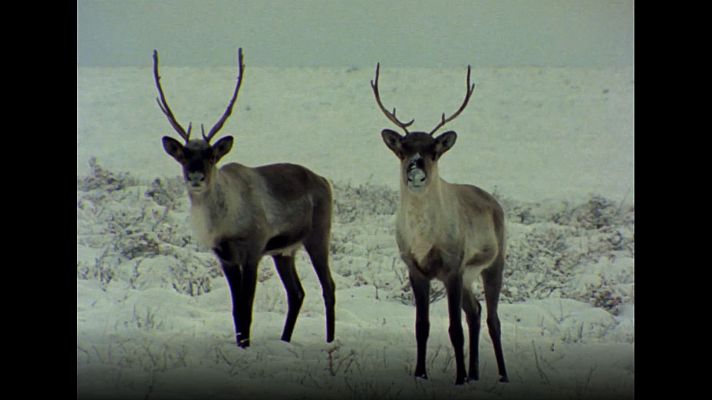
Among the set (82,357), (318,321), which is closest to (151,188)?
(318,321)

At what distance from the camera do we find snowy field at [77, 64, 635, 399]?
8.12m

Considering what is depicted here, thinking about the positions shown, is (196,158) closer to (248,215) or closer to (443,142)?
(248,215)

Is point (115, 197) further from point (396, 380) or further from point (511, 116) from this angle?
point (511, 116)

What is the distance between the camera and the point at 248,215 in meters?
9.15

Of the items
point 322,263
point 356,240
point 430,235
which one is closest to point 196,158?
point 322,263

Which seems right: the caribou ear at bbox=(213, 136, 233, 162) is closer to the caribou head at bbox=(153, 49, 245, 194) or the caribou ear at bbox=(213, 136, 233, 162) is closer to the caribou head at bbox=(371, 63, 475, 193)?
the caribou head at bbox=(153, 49, 245, 194)

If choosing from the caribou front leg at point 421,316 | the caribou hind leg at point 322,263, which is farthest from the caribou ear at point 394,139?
the caribou hind leg at point 322,263

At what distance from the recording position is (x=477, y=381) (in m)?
8.14

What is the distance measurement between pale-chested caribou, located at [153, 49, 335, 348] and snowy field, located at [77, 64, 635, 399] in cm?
46

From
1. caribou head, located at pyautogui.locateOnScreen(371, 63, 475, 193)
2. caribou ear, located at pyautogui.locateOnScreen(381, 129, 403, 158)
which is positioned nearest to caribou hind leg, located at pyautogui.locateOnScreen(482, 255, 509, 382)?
caribou head, located at pyautogui.locateOnScreen(371, 63, 475, 193)

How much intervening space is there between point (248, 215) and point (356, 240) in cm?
519

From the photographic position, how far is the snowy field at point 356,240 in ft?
26.7

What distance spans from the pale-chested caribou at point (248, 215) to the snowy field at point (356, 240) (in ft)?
1.51

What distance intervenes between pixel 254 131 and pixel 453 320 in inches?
590
